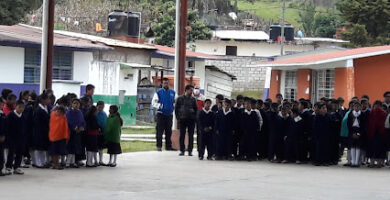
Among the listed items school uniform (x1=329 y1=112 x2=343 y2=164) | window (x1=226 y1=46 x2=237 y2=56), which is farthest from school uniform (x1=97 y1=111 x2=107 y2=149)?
window (x1=226 y1=46 x2=237 y2=56)

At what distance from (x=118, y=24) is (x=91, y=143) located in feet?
91.3

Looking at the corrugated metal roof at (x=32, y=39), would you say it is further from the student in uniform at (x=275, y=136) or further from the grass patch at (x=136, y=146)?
the student in uniform at (x=275, y=136)

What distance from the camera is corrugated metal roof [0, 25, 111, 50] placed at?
33.6 metres

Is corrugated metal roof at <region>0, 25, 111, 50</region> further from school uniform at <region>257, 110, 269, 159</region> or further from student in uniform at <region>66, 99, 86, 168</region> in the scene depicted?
student in uniform at <region>66, 99, 86, 168</region>

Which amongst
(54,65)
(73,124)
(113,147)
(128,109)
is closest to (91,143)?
(113,147)

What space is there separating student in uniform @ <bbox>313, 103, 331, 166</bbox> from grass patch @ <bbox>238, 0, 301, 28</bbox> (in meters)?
88.6

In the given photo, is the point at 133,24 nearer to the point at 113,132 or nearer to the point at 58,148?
the point at 113,132

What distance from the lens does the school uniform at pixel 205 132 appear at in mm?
22078

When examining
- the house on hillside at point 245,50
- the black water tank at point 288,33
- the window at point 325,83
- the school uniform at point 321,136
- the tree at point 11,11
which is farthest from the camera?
the black water tank at point 288,33

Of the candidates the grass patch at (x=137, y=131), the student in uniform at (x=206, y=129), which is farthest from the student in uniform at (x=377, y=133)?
the grass patch at (x=137, y=131)

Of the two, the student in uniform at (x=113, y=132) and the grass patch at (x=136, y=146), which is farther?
the grass patch at (x=136, y=146)

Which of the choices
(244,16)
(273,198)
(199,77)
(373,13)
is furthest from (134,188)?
(244,16)

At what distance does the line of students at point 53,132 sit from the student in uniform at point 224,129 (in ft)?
10.5

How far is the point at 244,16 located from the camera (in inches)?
3858
